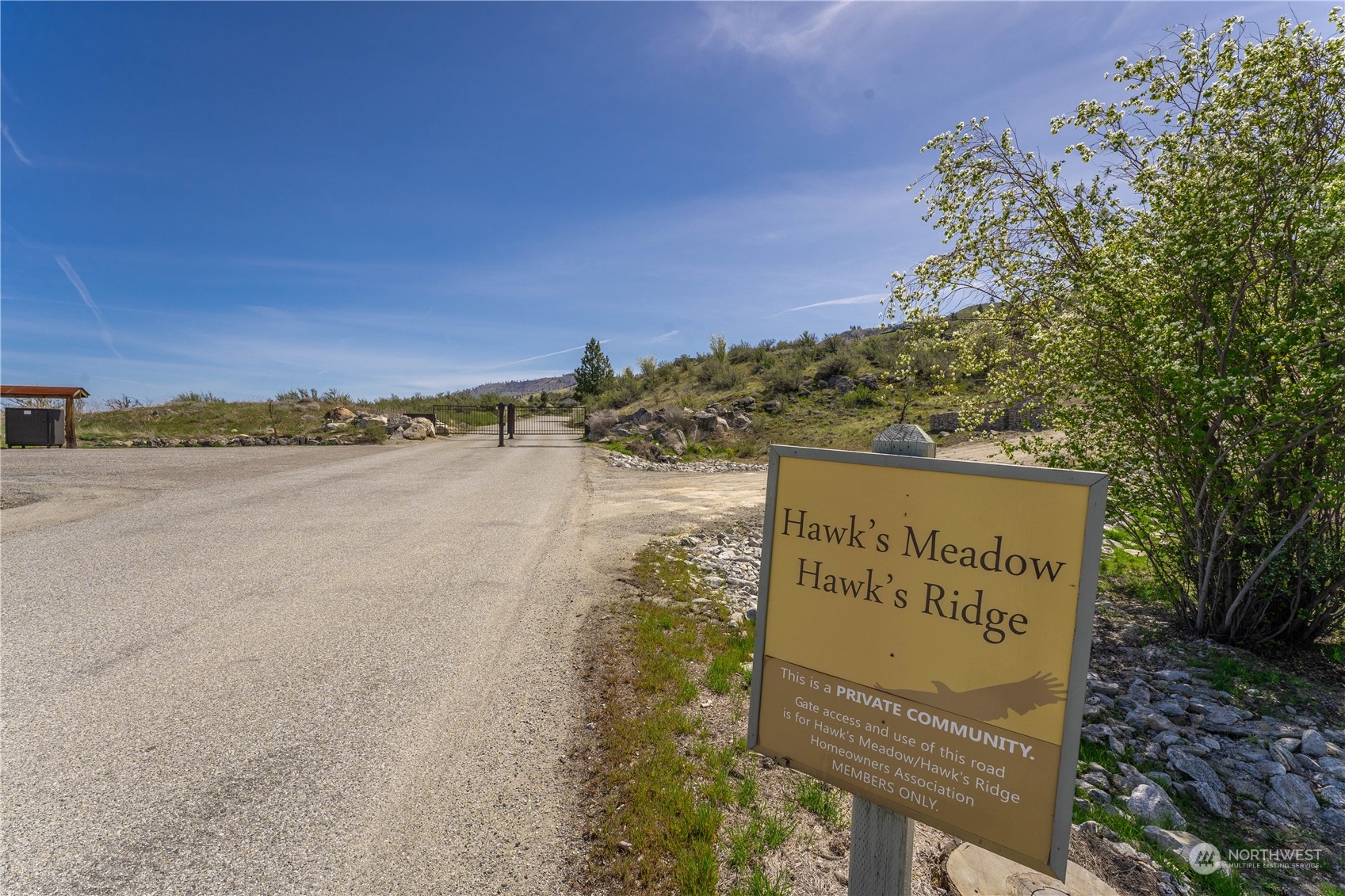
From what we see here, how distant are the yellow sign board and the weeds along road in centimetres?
169

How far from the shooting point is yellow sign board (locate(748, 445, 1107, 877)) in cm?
160

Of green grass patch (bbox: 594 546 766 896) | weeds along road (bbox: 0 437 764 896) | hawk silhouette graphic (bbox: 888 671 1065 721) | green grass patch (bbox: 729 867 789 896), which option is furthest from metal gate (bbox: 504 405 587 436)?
hawk silhouette graphic (bbox: 888 671 1065 721)

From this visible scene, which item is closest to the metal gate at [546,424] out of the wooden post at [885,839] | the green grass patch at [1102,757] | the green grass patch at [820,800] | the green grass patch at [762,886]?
the green grass patch at [820,800]

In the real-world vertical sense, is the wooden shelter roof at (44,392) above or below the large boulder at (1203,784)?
above

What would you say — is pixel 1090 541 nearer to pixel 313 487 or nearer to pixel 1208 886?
pixel 1208 886

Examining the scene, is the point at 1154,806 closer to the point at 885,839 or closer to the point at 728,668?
the point at 885,839

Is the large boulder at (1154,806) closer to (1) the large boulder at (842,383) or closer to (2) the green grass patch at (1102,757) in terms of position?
(2) the green grass patch at (1102,757)

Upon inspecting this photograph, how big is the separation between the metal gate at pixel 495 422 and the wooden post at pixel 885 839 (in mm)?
25159

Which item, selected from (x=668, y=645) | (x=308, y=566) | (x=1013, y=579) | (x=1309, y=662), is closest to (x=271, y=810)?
(x=668, y=645)

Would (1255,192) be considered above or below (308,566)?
above

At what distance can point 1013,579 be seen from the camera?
1.67 metres

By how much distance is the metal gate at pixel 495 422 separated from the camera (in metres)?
30.1

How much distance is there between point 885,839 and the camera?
195 cm

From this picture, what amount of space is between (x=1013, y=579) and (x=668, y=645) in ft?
12.6
